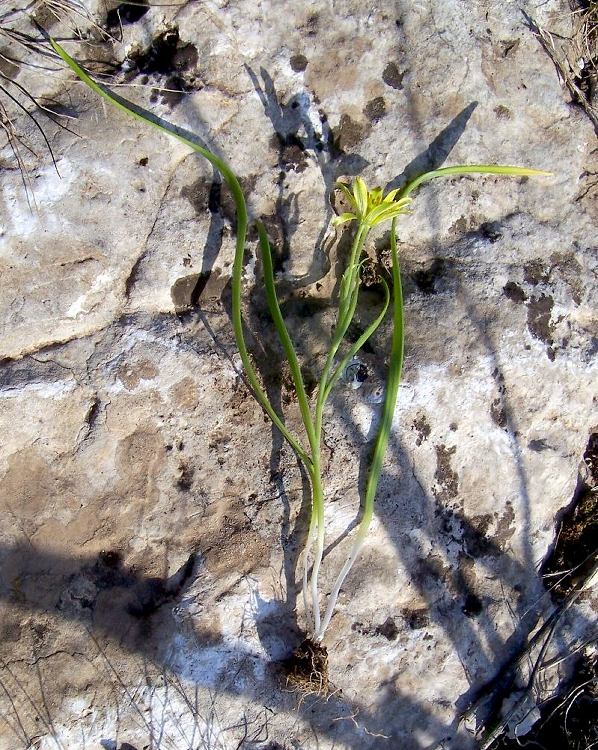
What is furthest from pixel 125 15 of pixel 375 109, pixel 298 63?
pixel 375 109

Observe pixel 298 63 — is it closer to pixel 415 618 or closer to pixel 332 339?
pixel 332 339

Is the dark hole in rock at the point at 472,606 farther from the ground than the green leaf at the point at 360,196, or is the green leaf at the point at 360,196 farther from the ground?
the green leaf at the point at 360,196

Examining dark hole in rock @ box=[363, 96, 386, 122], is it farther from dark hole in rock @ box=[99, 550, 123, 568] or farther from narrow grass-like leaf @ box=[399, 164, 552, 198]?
dark hole in rock @ box=[99, 550, 123, 568]

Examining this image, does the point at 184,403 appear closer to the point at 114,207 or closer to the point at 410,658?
the point at 114,207

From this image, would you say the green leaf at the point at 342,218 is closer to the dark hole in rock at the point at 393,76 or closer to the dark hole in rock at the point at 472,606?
the dark hole in rock at the point at 393,76

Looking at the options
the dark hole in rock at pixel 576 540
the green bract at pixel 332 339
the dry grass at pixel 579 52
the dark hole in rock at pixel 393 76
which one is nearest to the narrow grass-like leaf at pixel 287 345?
the green bract at pixel 332 339

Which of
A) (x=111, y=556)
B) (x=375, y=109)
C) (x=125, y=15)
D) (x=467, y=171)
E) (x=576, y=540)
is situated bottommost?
(x=576, y=540)
